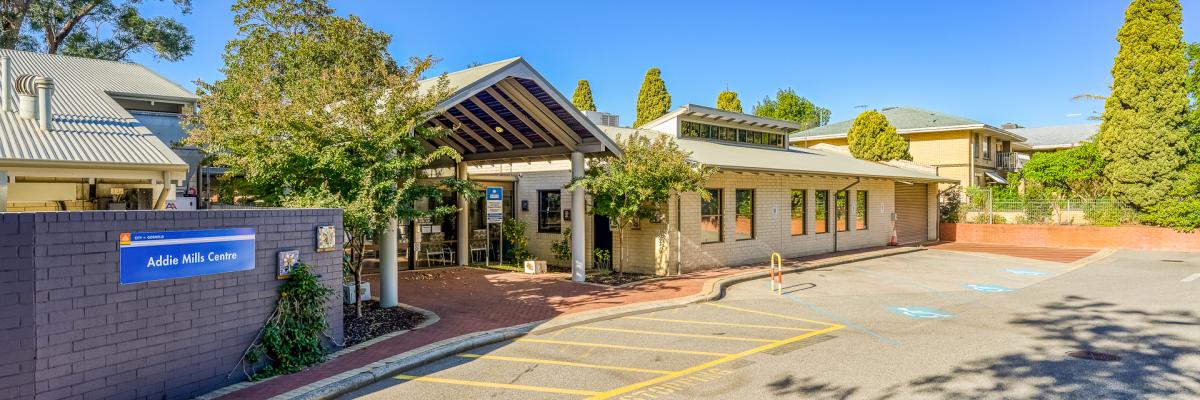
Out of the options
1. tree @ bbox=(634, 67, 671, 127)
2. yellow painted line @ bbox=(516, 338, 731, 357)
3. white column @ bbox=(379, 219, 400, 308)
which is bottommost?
yellow painted line @ bbox=(516, 338, 731, 357)

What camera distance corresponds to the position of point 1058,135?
48969 mm

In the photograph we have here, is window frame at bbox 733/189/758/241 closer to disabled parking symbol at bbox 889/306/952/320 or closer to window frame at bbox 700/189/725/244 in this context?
window frame at bbox 700/189/725/244

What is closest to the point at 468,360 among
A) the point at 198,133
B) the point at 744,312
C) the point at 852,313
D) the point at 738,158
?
the point at 744,312

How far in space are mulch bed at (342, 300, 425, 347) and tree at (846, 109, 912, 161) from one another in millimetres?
30196

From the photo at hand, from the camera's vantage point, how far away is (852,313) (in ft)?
38.2

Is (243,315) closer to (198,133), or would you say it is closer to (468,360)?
(468,360)

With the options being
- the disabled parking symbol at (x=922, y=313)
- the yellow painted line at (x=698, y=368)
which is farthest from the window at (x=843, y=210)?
the yellow painted line at (x=698, y=368)

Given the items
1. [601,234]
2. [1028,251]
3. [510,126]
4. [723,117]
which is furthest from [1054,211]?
[510,126]

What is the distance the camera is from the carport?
38.6 feet

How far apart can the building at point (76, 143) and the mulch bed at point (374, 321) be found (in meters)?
4.82

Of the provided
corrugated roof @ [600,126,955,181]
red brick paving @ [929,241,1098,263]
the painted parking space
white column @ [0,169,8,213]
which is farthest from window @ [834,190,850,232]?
white column @ [0,169,8,213]

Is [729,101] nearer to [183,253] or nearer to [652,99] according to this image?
[652,99]

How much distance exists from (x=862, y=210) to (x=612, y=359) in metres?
19.3

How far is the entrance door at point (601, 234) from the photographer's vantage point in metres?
18.3
